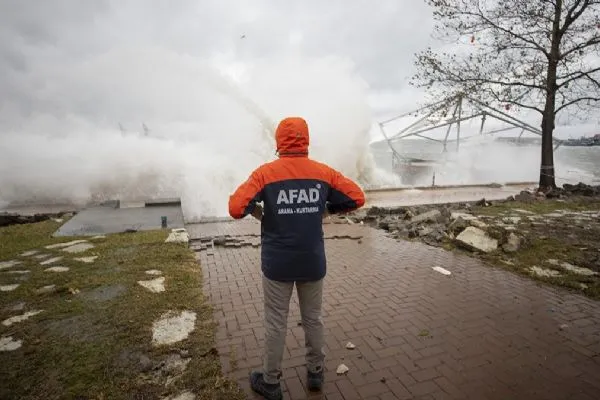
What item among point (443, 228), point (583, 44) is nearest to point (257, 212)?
point (443, 228)

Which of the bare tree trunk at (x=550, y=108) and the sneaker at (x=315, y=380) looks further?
the bare tree trunk at (x=550, y=108)

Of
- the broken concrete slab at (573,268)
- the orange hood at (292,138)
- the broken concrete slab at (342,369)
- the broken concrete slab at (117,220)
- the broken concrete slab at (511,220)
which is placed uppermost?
the orange hood at (292,138)

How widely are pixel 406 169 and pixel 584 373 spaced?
1198 inches

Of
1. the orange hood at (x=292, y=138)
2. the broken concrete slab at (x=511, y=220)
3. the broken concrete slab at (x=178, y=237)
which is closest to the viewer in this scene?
the orange hood at (x=292, y=138)

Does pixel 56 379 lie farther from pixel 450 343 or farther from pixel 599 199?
pixel 599 199

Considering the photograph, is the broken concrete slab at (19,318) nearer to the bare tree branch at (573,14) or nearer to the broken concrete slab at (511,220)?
the broken concrete slab at (511,220)

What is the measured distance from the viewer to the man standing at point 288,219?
2.79 m

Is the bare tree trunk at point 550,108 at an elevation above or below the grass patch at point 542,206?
above

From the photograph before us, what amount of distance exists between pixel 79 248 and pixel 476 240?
824 centimetres

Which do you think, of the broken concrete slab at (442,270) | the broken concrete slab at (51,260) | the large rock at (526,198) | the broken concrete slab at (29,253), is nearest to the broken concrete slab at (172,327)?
the broken concrete slab at (51,260)

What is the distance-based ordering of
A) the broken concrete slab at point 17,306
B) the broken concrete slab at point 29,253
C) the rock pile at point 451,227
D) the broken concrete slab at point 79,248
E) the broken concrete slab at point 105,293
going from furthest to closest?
the rock pile at point 451,227, the broken concrete slab at point 79,248, the broken concrete slab at point 29,253, the broken concrete slab at point 105,293, the broken concrete slab at point 17,306

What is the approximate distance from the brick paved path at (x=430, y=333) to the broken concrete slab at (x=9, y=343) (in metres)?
2.08

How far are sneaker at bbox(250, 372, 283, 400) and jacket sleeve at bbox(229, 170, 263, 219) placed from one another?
4.79 feet

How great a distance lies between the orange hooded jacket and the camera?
2.78 m
